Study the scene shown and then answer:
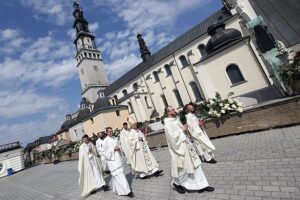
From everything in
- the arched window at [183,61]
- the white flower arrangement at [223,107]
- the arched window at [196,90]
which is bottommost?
A: the white flower arrangement at [223,107]

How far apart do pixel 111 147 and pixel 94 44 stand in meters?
54.4

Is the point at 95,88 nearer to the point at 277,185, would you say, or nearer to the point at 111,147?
the point at 111,147

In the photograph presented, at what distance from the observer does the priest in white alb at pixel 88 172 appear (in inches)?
266

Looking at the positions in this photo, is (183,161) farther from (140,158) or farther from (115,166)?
(140,158)

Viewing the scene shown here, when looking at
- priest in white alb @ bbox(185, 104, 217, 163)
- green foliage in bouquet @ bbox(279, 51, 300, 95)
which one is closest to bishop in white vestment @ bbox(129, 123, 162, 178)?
priest in white alb @ bbox(185, 104, 217, 163)

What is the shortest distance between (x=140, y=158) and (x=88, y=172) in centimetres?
193

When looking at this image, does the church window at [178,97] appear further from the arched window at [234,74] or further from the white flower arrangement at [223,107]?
the white flower arrangement at [223,107]

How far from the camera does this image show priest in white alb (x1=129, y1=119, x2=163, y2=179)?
21.5ft

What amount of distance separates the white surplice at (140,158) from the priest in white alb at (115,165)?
0.88 metres

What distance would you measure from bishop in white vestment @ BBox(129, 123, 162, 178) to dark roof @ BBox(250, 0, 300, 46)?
1158cm

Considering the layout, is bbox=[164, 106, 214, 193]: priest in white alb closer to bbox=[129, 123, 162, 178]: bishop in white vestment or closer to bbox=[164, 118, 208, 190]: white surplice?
bbox=[164, 118, 208, 190]: white surplice

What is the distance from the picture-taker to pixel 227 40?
51.8 feet

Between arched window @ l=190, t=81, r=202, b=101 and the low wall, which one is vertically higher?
arched window @ l=190, t=81, r=202, b=101

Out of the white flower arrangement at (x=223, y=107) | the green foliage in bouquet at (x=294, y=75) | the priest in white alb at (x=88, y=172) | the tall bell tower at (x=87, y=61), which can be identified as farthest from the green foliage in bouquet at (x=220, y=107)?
the tall bell tower at (x=87, y=61)
